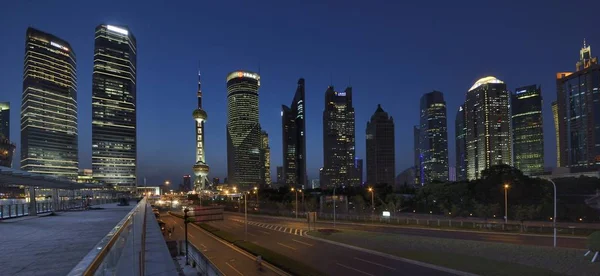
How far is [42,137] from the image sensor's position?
188250 millimetres

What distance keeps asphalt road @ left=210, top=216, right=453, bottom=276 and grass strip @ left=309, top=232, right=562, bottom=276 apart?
4.58ft

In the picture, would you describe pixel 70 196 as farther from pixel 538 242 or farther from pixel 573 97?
pixel 573 97

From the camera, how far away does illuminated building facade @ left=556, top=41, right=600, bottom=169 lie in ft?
525

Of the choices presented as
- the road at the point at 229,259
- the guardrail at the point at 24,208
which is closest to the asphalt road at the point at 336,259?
the road at the point at 229,259

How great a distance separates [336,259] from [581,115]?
7548 inches

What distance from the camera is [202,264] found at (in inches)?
1115

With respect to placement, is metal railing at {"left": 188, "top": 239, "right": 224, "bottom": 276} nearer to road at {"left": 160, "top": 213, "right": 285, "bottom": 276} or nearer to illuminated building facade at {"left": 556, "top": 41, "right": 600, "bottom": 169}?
road at {"left": 160, "top": 213, "right": 285, "bottom": 276}

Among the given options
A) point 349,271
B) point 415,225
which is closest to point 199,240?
point 349,271

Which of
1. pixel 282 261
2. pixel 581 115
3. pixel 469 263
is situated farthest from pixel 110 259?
pixel 581 115

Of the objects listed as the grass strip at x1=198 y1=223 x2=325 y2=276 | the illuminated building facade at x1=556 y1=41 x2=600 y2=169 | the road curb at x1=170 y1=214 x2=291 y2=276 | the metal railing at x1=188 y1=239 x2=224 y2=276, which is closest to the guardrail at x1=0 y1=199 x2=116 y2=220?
the metal railing at x1=188 y1=239 x2=224 y2=276

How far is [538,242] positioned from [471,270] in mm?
15216

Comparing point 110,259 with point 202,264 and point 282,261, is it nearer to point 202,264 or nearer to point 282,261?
point 202,264

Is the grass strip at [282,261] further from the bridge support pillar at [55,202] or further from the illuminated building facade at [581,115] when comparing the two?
the illuminated building facade at [581,115]

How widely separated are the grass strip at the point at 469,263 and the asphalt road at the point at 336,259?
139 cm
